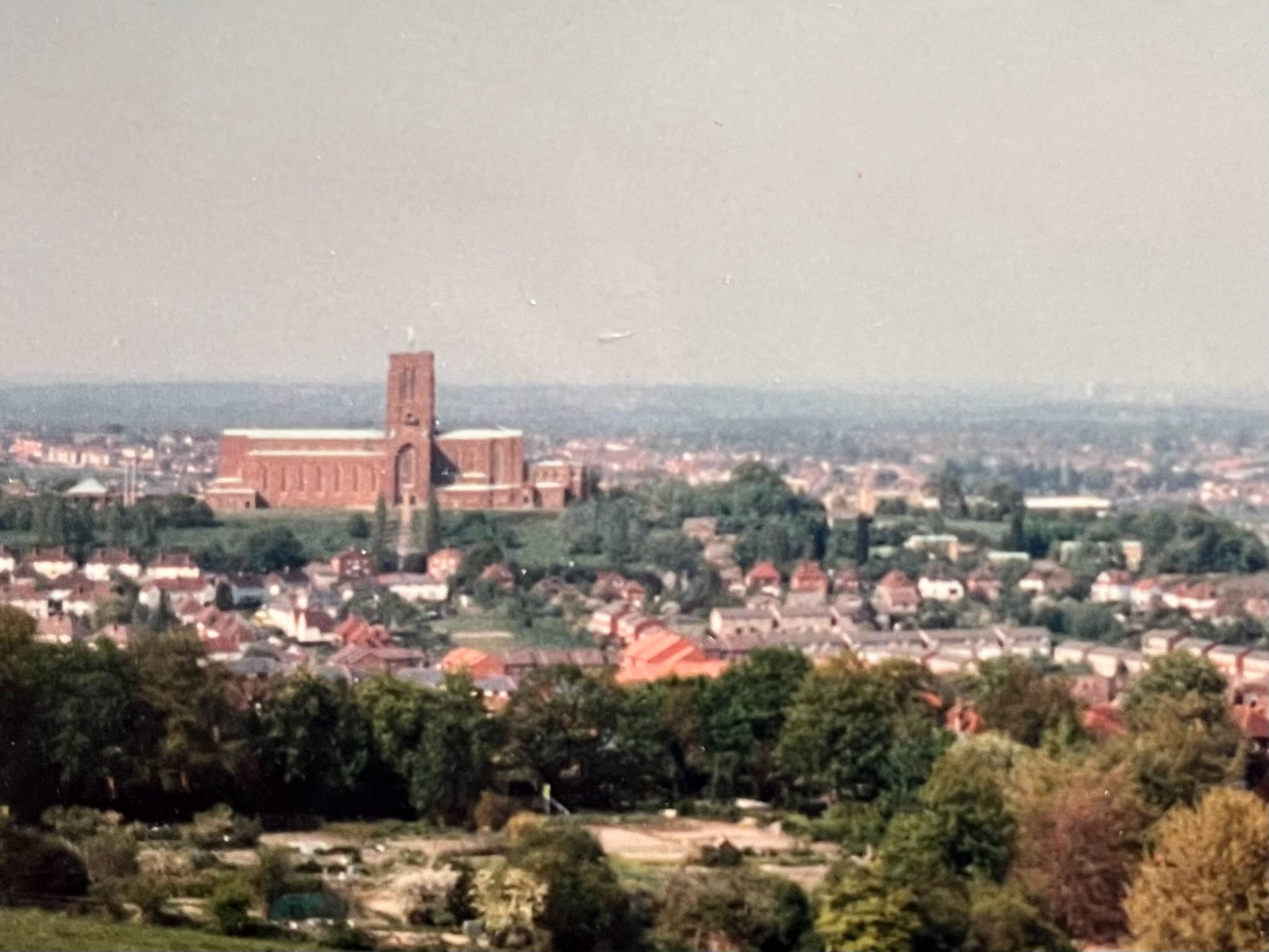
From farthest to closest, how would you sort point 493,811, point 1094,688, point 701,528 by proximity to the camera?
point 701,528
point 1094,688
point 493,811

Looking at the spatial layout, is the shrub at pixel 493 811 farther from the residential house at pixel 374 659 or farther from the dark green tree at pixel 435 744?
the residential house at pixel 374 659

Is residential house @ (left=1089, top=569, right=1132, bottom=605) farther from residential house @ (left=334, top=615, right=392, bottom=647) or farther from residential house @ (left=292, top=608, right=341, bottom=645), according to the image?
residential house @ (left=292, top=608, right=341, bottom=645)

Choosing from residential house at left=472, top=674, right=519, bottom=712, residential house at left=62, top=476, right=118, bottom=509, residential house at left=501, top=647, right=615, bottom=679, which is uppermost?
residential house at left=62, top=476, right=118, bottom=509

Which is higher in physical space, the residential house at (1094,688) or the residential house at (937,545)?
the residential house at (937,545)

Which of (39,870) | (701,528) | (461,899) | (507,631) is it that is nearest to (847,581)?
(701,528)

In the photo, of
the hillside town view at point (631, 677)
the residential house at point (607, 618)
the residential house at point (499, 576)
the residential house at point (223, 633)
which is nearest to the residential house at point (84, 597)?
the hillside town view at point (631, 677)

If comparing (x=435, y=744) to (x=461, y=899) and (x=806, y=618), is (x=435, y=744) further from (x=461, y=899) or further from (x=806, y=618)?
(x=806, y=618)

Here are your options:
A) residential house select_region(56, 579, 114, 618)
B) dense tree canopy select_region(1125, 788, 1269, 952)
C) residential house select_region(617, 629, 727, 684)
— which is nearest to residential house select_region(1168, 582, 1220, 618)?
residential house select_region(617, 629, 727, 684)
